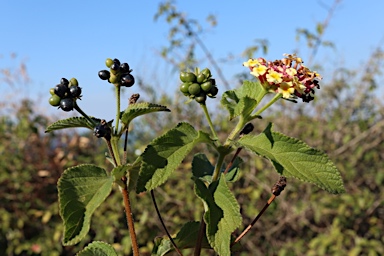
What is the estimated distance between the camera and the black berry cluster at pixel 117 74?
2.40ft

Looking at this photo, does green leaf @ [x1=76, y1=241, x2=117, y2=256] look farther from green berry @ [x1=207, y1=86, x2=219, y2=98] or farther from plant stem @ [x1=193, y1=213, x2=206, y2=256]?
green berry @ [x1=207, y1=86, x2=219, y2=98]

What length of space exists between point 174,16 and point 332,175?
3325 millimetres

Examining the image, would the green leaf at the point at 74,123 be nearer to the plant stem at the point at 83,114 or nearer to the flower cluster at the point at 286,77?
the plant stem at the point at 83,114

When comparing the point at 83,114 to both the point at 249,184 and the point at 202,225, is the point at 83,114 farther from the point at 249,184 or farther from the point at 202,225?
the point at 249,184

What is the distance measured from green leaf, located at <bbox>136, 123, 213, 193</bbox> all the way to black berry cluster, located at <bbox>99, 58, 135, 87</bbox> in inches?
4.0

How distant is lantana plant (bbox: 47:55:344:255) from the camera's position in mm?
677

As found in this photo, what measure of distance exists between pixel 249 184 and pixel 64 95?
9.25 ft

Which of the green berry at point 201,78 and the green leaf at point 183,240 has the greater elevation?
the green berry at point 201,78

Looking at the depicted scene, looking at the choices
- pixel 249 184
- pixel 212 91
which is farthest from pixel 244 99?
pixel 249 184

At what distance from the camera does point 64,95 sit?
28.2 inches

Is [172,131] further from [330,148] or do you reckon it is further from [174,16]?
[174,16]

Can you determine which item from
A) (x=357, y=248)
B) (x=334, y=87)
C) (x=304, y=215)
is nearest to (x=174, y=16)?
(x=334, y=87)

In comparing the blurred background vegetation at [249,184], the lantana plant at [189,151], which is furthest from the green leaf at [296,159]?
the blurred background vegetation at [249,184]

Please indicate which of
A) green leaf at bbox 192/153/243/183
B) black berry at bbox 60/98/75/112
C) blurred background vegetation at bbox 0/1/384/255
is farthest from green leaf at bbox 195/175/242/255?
blurred background vegetation at bbox 0/1/384/255
